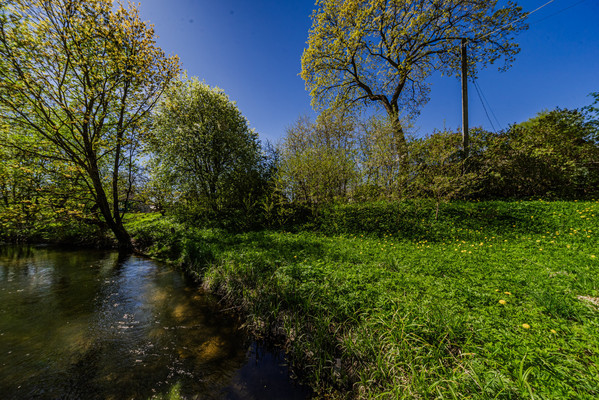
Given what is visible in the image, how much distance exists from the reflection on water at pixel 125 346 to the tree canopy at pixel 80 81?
17.5 feet

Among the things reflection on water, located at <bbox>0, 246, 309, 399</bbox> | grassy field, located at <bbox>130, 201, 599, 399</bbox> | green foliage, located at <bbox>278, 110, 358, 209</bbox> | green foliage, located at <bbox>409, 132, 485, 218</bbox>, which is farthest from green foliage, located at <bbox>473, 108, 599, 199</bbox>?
reflection on water, located at <bbox>0, 246, 309, 399</bbox>

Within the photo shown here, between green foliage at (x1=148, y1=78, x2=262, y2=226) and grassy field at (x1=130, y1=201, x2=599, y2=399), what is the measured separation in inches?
222

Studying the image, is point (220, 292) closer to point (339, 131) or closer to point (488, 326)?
point (488, 326)

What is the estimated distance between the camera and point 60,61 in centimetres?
761

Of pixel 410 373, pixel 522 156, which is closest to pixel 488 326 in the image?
pixel 410 373

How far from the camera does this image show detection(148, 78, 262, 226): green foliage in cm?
1148

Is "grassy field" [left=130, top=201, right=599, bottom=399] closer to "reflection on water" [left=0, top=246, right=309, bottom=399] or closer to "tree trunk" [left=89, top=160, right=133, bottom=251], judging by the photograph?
"reflection on water" [left=0, top=246, right=309, bottom=399]

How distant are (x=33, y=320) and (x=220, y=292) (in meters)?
3.54

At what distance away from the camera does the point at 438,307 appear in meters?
2.70

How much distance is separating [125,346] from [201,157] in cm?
→ 1026

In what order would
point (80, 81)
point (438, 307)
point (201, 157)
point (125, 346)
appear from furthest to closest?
point (201, 157) → point (80, 81) → point (125, 346) → point (438, 307)

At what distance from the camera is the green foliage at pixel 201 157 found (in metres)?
11.5

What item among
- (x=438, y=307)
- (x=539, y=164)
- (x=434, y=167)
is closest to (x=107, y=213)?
(x=438, y=307)

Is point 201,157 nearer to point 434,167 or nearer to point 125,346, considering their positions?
point 125,346
